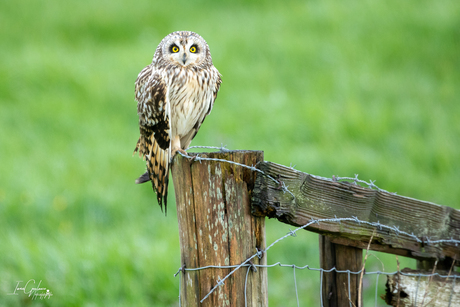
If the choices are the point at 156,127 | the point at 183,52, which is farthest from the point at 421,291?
the point at 183,52

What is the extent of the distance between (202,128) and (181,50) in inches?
204

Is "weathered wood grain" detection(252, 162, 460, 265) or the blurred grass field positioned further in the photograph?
the blurred grass field

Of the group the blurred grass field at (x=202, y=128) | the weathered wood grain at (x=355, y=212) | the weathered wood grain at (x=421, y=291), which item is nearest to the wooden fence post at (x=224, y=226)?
the weathered wood grain at (x=355, y=212)

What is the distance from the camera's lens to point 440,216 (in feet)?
7.77

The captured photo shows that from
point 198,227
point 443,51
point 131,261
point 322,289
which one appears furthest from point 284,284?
point 443,51

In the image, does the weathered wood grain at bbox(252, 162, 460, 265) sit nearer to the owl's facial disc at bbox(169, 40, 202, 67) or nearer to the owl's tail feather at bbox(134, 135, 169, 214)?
the owl's tail feather at bbox(134, 135, 169, 214)

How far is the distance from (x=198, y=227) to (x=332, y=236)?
2.17 ft

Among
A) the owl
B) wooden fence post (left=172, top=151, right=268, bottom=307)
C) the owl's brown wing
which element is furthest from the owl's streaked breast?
wooden fence post (left=172, top=151, right=268, bottom=307)

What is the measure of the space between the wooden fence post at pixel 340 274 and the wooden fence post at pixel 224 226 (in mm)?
520

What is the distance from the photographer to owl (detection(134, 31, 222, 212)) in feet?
10.8

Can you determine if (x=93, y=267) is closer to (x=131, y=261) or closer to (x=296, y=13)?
(x=131, y=261)

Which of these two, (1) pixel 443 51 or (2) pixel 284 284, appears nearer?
(2) pixel 284 284

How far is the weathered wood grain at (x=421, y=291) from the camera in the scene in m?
2.31

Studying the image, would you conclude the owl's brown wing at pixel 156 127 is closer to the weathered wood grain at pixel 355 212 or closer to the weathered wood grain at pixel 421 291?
the weathered wood grain at pixel 355 212
